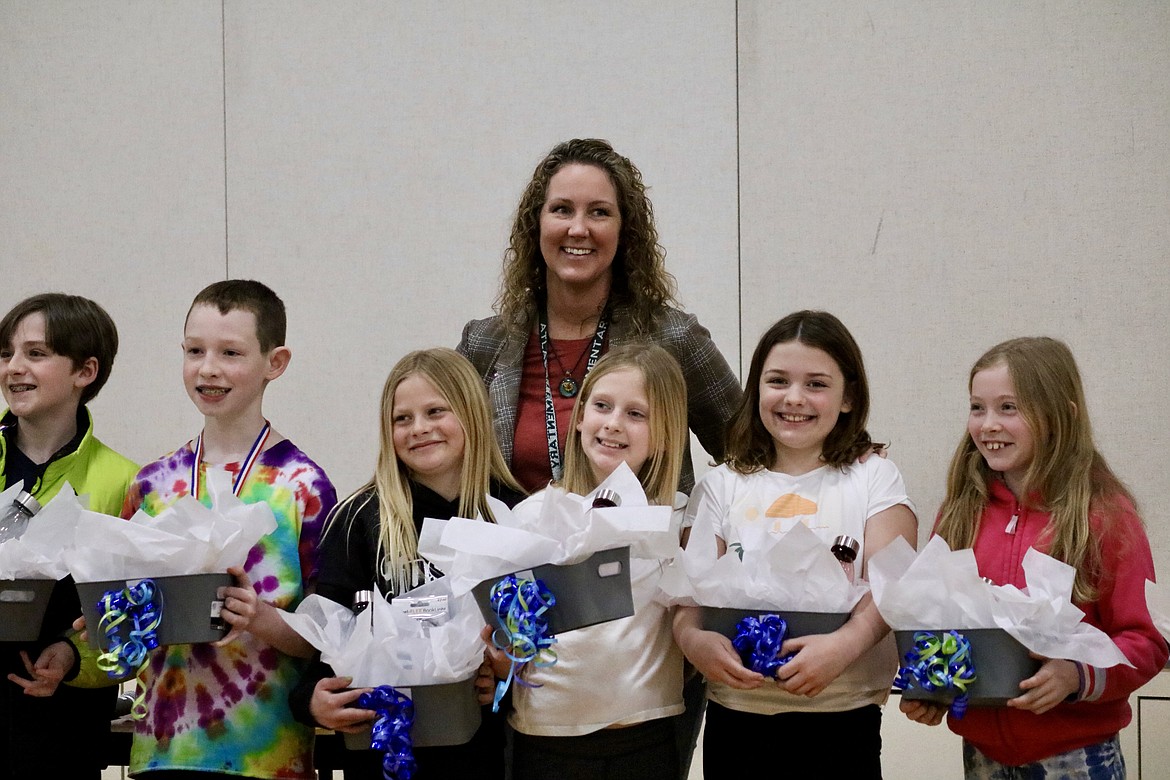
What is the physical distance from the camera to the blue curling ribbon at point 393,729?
1783 mm

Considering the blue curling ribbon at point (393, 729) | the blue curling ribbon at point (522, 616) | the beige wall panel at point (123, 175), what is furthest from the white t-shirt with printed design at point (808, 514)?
the beige wall panel at point (123, 175)

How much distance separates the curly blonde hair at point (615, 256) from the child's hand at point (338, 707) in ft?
2.94

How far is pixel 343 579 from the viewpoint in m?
2.06

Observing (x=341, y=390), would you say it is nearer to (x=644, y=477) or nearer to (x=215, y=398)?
(x=215, y=398)

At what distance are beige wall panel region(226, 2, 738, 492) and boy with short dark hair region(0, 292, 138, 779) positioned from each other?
4.97 ft

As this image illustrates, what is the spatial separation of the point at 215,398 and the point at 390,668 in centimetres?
76

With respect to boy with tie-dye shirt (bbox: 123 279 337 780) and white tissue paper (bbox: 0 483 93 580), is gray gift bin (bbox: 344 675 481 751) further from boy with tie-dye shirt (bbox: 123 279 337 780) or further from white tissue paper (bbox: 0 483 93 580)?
white tissue paper (bbox: 0 483 93 580)

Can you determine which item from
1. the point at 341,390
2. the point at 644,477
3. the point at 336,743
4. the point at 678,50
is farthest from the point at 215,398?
the point at 678,50

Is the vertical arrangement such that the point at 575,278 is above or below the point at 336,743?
above

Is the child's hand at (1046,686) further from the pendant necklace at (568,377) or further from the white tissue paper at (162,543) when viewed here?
the white tissue paper at (162,543)

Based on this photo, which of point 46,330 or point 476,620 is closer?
point 476,620

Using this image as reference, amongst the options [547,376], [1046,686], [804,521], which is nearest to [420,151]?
[547,376]

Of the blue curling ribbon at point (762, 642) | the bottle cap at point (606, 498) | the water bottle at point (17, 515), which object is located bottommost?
the blue curling ribbon at point (762, 642)

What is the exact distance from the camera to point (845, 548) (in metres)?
2.00
